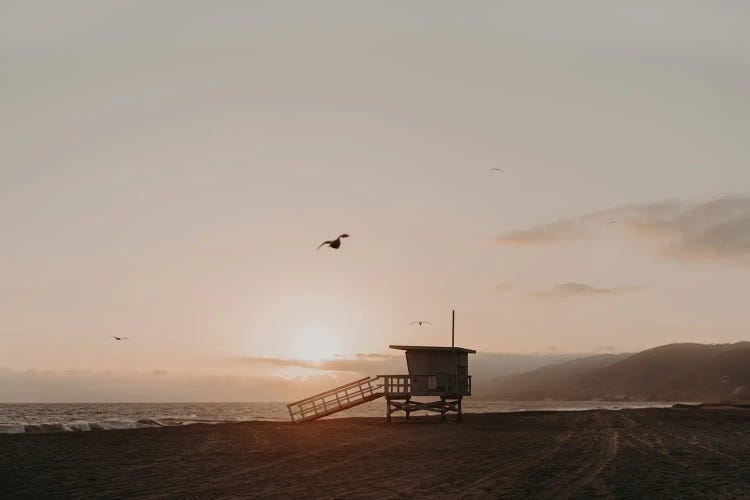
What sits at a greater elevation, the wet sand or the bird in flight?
the bird in flight

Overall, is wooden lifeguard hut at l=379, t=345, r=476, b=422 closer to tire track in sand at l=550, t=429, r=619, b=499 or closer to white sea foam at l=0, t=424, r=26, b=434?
tire track in sand at l=550, t=429, r=619, b=499

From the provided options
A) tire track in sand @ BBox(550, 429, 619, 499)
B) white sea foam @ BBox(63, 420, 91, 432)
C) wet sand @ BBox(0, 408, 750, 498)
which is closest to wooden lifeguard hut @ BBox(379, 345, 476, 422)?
wet sand @ BBox(0, 408, 750, 498)

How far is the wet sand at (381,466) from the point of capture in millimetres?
14148

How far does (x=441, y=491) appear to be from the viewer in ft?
45.3

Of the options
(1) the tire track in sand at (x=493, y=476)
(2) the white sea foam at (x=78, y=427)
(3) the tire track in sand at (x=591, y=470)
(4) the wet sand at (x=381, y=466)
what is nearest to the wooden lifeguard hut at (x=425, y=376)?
(4) the wet sand at (x=381, y=466)

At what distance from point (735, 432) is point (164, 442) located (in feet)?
85.7

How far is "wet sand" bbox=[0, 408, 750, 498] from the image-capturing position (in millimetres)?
14148

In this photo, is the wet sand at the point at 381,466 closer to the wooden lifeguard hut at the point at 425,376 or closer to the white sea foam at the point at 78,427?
the white sea foam at the point at 78,427

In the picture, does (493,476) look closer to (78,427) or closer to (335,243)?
(335,243)

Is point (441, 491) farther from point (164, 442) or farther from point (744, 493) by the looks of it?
point (164, 442)

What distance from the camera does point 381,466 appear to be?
18.2 meters

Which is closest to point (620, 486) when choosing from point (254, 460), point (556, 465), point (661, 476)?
point (661, 476)

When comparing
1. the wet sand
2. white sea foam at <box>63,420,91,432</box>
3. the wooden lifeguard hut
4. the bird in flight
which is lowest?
white sea foam at <box>63,420,91,432</box>

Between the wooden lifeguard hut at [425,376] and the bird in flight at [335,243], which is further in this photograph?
the wooden lifeguard hut at [425,376]
